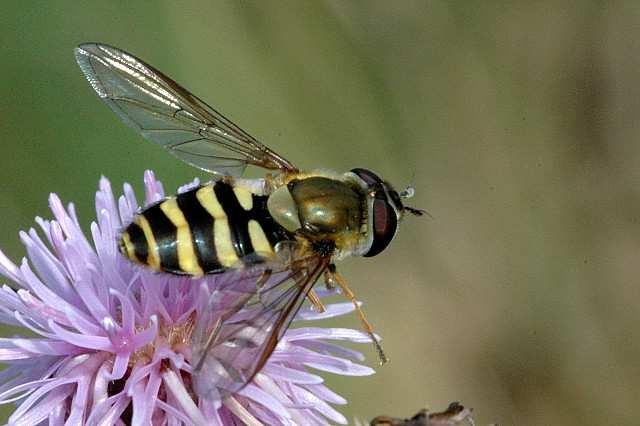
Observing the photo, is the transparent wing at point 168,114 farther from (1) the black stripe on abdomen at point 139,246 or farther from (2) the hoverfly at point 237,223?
(1) the black stripe on abdomen at point 139,246

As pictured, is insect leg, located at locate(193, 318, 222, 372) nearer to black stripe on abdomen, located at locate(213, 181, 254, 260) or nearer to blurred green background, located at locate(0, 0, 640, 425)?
black stripe on abdomen, located at locate(213, 181, 254, 260)

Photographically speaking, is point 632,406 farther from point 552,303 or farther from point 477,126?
point 477,126

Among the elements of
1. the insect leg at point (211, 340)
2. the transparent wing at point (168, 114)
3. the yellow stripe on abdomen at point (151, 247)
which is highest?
the transparent wing at point (168, 114)

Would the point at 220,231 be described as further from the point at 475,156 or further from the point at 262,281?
the point at 475,156

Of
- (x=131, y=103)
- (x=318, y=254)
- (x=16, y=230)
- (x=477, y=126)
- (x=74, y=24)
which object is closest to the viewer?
(x=318, y=254)

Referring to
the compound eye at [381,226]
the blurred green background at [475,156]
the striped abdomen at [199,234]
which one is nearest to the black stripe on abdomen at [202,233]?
the striped abdomen at [199,234]

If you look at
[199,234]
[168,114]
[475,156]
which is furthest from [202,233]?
[475,156]

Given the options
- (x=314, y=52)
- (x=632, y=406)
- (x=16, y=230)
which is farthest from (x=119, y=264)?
(x=632, y=406)

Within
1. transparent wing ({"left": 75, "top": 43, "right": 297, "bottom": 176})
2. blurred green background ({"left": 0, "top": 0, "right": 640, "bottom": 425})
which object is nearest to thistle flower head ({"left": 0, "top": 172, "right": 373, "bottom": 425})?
transparent wing ({"left": 75, "top": 43, "right": 297, "bottom": 176})
